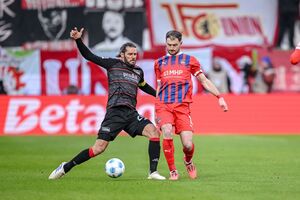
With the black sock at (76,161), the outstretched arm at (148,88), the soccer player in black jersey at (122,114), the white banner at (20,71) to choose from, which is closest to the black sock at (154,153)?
the soccer player in black jersey at (122,114)

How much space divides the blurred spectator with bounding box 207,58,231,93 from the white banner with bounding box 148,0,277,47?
1.61m

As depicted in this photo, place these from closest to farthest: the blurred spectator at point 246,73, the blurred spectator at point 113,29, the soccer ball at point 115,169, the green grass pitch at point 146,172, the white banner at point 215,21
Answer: the green grass pitch at point 146,172, the soccer ball at point 115,169, the blurred spectator at point 246,73, the blurred spectator at point 113,29, the white banner at point 215,21

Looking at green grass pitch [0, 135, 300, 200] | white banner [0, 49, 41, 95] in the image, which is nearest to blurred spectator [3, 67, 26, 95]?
white banner [0, 49, 41, 95]

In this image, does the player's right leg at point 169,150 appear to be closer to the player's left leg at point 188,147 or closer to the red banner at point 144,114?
the player's left leg at point 188,147

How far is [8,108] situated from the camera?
84.7 ft

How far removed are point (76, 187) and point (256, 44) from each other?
754 inches

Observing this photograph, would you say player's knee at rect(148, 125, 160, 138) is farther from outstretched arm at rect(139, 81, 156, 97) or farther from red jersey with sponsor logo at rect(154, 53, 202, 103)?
outstretched arm at rect(139, 81, 156, 97)

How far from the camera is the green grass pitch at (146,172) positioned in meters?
12.0

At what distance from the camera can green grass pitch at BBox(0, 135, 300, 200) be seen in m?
12.0

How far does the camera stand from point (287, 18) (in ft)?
102

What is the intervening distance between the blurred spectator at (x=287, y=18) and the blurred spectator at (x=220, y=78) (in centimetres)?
273

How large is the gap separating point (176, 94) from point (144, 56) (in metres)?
14.8

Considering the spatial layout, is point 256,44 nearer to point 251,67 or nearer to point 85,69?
point 251,67

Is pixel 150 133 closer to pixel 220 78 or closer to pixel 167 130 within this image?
pixel 167 130
